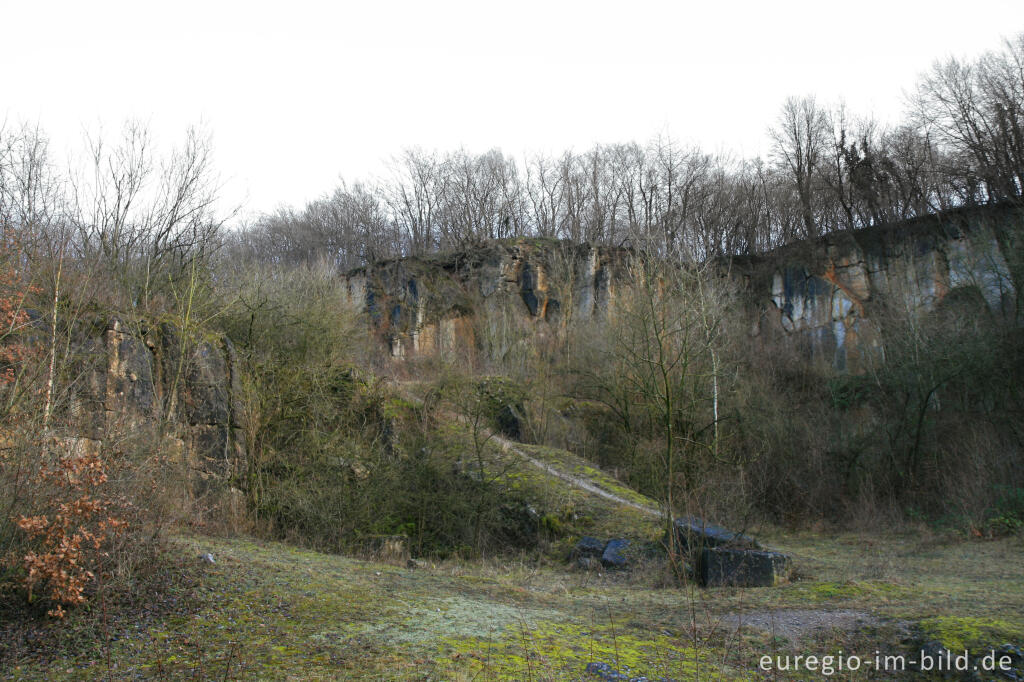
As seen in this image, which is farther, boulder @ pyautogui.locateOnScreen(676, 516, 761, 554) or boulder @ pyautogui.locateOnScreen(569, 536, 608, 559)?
boulder @ pyautogui.locateOnScreen(569, 536, 608, 559)

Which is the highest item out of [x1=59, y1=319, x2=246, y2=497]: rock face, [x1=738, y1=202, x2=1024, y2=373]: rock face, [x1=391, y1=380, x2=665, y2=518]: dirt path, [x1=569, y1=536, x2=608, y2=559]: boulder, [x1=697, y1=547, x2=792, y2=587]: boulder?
[x1=738, y1=202, x2=1024, y2=373]: rock face

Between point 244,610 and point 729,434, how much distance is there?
17.0 meters

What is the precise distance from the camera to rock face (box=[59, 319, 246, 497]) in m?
11.0

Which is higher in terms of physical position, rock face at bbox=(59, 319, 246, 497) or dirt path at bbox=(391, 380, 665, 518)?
rock face at bbox=(59, 319, 246, 497)

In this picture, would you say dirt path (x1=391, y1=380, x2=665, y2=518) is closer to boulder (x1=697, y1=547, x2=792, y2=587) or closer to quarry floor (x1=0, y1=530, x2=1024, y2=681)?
boulder (x1=697, y1=547, x2=792, y2=587)

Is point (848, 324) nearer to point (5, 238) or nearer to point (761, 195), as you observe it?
point (761, 195)

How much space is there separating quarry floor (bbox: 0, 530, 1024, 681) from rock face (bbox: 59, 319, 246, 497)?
3.82 m

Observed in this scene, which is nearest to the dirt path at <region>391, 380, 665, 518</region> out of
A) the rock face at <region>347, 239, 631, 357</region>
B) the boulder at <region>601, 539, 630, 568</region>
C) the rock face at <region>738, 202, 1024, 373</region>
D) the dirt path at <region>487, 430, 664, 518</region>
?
the dirt path at <region>487, 430, 664, 518</region>

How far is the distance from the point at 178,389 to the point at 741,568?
987 cm

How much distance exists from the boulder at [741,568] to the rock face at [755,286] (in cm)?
1715

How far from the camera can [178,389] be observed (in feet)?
40.0

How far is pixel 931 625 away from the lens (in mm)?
5699

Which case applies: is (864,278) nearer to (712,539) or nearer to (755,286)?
(755,286)

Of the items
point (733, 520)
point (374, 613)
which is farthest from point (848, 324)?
point (374, 613)
